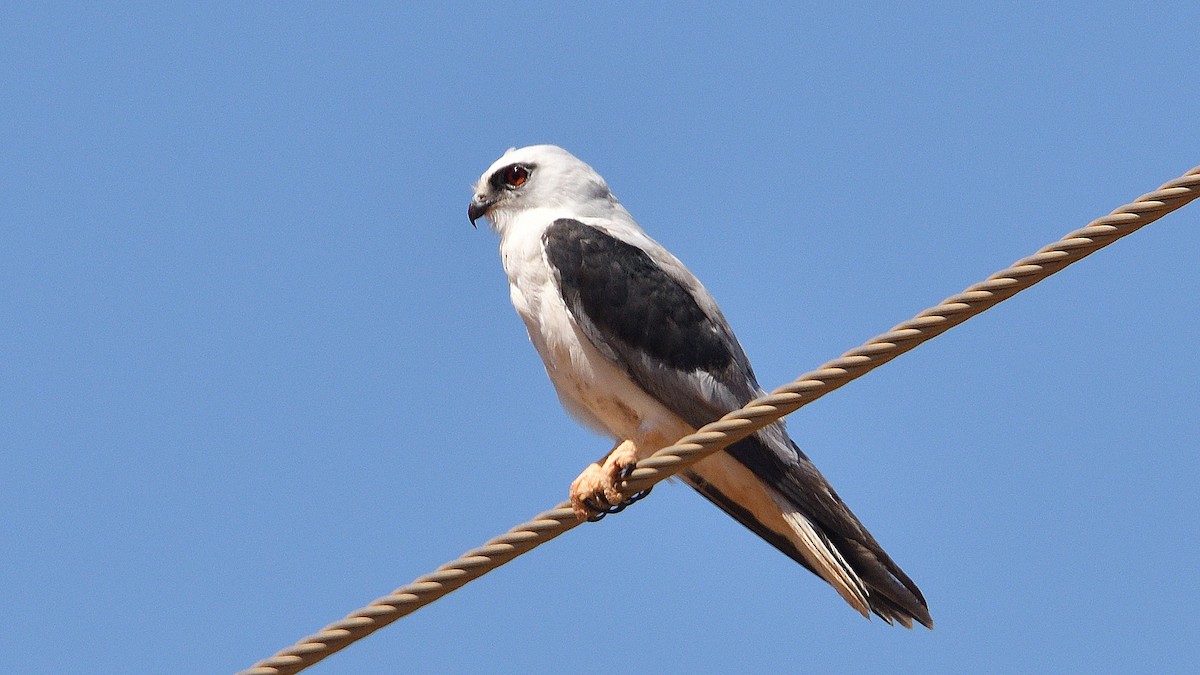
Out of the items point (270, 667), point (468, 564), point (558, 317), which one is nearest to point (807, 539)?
point (558, 317)

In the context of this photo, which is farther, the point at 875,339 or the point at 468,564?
the point at 468,564

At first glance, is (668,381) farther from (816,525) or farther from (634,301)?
(816,525)

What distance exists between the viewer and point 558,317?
5.02 meters

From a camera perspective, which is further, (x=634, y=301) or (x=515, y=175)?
(x=515, y=175)

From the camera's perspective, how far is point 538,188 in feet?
19.5

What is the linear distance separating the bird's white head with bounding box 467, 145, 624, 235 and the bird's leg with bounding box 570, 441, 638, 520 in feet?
4.77

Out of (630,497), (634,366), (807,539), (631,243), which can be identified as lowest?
(807,539)

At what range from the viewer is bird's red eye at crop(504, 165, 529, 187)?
6.04 meters

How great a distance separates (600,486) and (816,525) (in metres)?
0.85

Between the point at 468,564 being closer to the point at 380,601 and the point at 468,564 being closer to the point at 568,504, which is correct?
the point at 380,601

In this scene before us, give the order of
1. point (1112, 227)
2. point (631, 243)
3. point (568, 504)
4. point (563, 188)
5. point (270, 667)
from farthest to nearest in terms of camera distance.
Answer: point (563, 188), point (631, 243), point (568, 504), point (270, 667), point (1112, 227)

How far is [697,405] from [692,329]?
30 centimetres

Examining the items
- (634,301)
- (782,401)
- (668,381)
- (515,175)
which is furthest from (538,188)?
(782,401)

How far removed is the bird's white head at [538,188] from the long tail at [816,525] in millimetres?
1337
